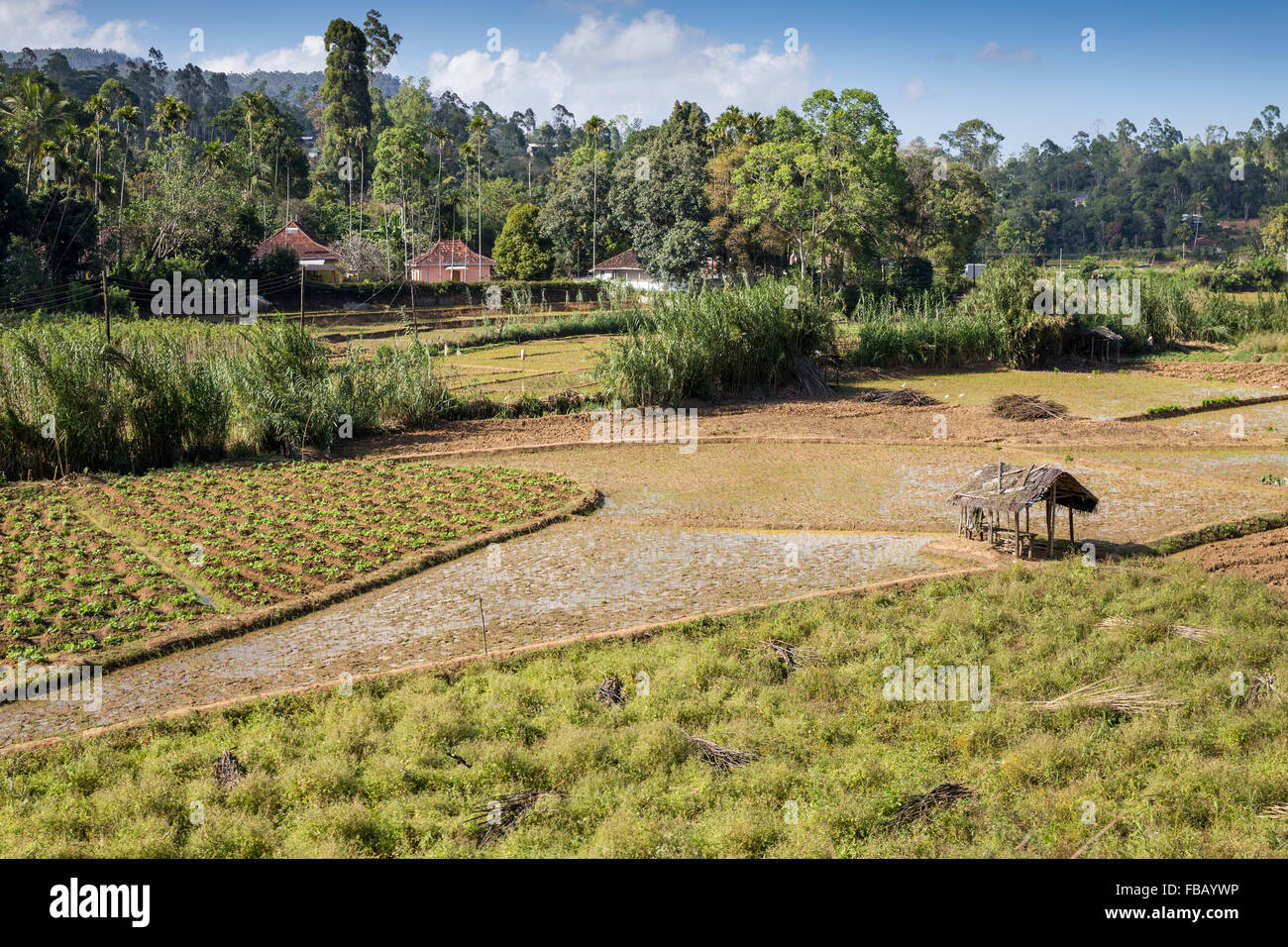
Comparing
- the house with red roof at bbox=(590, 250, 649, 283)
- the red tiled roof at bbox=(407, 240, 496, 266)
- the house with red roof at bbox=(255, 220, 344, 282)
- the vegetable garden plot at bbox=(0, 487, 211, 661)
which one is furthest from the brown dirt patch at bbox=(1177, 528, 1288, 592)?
the red tiled roof at bbox=(407, 240, 496, 266)

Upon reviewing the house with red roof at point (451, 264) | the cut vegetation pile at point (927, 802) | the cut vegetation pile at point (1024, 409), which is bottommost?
the cut vegetation pile at point (927, 802)

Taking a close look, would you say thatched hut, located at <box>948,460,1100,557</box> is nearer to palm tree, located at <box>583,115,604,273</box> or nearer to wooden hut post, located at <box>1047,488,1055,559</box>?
wooden hut post, located at <box>1047,488,1055,559</box>

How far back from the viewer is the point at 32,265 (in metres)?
31.0

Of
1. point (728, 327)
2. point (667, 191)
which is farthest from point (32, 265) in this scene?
point (667, 191)

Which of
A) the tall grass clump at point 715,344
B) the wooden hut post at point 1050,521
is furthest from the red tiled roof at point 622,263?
the wooden hut post at point 1050,521

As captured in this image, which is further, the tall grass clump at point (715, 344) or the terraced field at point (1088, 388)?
the terraced field at point (1088, 388)

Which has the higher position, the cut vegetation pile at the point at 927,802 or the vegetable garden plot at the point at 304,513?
the vegetable garden plot at the point at 304,513

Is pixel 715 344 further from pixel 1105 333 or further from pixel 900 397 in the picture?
pixel 1105 333

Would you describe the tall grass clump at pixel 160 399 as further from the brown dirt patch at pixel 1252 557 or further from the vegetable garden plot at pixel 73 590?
the brown dirt patch at pixel 1252 557

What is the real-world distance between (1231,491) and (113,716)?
13.3m

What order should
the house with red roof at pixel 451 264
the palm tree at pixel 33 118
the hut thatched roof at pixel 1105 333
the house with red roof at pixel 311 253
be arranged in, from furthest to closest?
the house with red roof at pixel 451 264
the house with red roof at pixel 311 253
the palm tree at pixel 33 118
the hut thatched roof at pixel 1105 333

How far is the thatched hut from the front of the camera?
9.62 m

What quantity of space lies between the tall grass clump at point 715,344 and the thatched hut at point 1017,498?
9.40 metres

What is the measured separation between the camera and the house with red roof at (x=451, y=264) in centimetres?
5447
